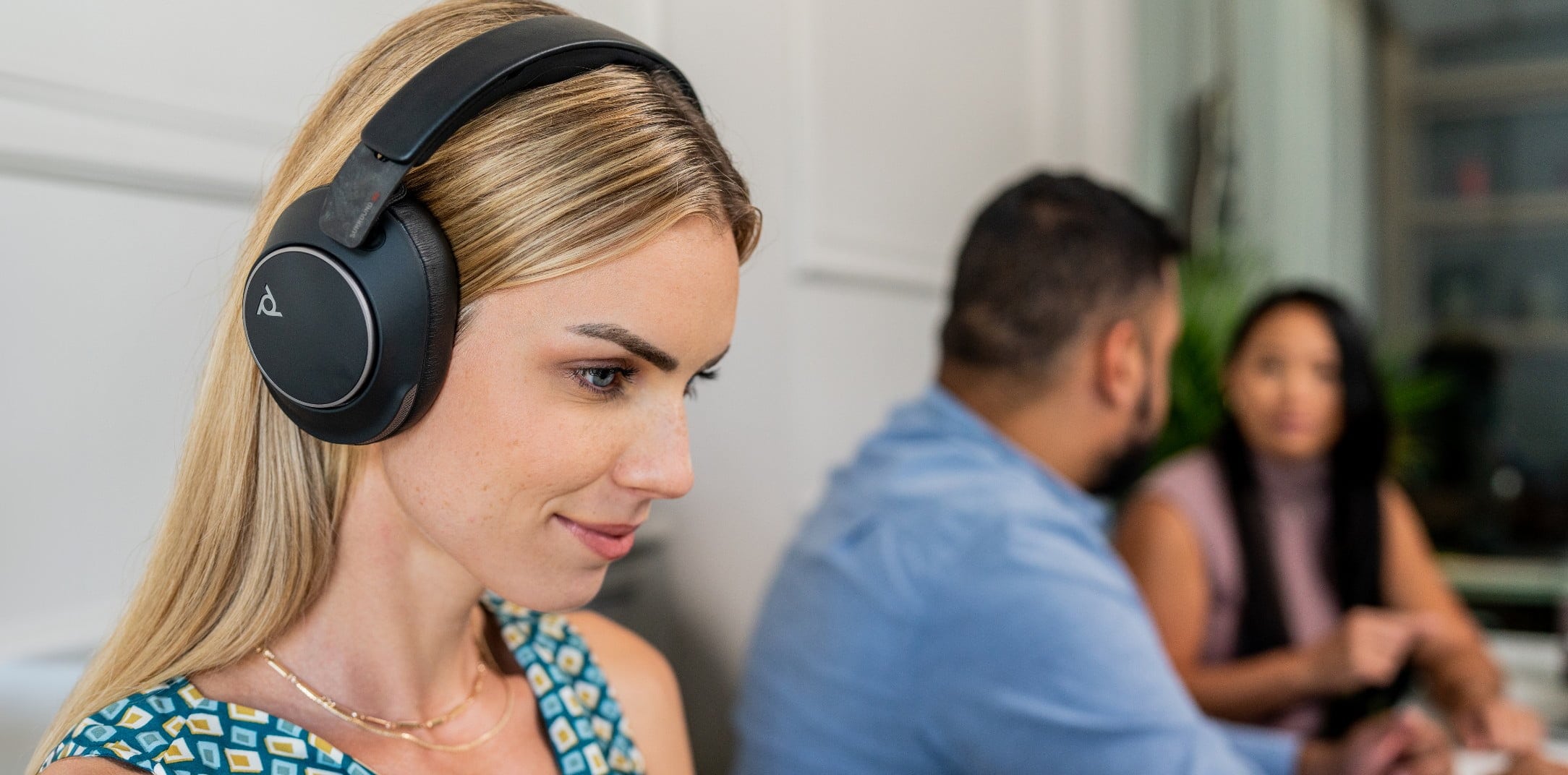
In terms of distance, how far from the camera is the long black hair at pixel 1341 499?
2.21 m

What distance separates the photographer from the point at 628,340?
67 cm

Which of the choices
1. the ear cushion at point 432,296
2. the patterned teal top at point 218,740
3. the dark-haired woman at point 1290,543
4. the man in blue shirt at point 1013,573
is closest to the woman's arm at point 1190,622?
the dark-haired woman at point 1290,543

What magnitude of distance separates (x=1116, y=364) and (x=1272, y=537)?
0.92 metres

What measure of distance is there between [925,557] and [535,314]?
0.83 m

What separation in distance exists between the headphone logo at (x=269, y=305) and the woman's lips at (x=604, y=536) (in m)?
0.20

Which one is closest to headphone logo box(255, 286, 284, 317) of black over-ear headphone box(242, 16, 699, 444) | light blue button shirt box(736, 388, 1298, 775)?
black over-ear headphone box(242, 16, 699, 444)

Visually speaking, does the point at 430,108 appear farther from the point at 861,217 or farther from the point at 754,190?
the point at 861,217

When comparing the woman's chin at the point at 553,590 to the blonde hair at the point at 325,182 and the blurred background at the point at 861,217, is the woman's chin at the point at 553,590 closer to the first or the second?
the blonde hair at the point at 325,182

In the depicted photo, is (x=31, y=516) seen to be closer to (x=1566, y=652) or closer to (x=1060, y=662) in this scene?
(x=1060, y=662)

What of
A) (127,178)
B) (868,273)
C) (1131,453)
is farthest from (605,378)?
(868,273)

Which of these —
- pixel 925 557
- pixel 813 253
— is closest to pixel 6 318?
pixel 925 557

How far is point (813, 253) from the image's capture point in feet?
6.18

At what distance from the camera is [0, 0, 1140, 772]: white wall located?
87 centimetres

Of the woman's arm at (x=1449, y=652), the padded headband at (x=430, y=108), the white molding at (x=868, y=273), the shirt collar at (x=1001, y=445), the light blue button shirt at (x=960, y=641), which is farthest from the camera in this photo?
the white molding at (x=868, y=273)
